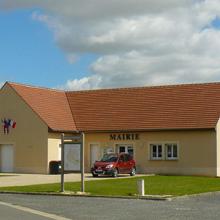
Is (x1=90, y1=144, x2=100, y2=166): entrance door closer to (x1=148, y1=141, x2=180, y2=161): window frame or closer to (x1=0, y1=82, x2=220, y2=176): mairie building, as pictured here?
(x1=0, y1=82, x2=220, y2=176): mairie building

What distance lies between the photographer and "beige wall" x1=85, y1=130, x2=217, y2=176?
134 feet

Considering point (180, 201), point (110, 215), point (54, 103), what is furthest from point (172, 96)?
point (110, 215)

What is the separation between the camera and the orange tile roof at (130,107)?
140ft

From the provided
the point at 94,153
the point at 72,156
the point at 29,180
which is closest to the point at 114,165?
the point at 29,180

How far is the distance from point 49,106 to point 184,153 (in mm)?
10902

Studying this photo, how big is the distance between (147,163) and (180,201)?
22.4 meters

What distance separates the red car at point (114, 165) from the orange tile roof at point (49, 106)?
5.52 m

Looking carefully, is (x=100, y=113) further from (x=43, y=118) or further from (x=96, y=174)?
(x=96, y=174)

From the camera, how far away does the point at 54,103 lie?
1839 inches

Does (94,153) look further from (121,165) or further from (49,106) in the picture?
(121,165)

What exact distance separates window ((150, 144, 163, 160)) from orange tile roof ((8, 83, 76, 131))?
6322 millimetres

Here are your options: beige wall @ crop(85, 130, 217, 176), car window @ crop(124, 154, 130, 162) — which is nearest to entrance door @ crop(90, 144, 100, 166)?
beige wall @ crop(85, 130, 217, 176)

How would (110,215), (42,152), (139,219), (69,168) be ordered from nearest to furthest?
(139,219), (110,215), (69,168), (42,152)

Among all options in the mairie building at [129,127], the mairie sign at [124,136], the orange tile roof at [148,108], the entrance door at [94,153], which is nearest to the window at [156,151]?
the mairie building at [129,127]
